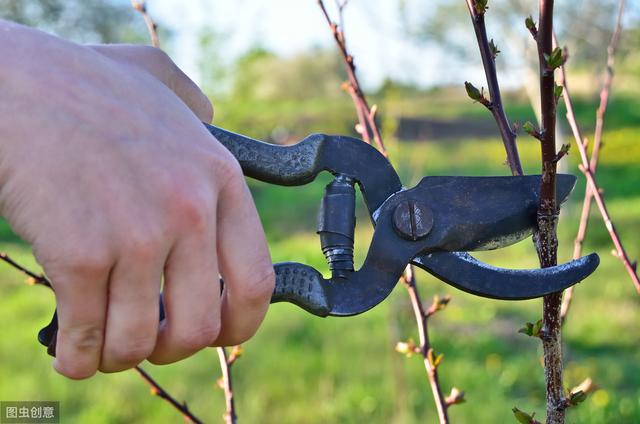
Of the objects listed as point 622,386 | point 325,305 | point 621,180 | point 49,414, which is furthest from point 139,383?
point 621,180

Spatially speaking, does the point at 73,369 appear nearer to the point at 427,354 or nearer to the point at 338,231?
the point at 338,231

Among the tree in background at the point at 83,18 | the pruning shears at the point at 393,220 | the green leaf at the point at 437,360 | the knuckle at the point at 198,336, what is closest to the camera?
the knuckle at the point at 198,336

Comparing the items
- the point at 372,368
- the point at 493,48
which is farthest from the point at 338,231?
the point at 372,368

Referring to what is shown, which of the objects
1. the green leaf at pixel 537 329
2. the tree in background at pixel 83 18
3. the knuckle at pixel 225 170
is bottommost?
the green leaf at pixel 537 329

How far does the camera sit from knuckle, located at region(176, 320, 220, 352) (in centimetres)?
93

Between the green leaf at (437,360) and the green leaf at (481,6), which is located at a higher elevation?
the green leaf at (481,6)

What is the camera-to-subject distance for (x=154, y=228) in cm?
83

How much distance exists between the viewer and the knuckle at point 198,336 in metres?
0.93

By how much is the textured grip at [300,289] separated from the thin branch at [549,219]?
0.33m

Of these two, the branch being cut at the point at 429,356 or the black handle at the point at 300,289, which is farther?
the branch being cut at the point at 429,356

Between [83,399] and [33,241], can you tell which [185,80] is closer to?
[33,241]

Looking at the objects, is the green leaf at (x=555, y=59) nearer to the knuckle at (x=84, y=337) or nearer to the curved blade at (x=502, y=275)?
the curved blade at (x=502, y=275)

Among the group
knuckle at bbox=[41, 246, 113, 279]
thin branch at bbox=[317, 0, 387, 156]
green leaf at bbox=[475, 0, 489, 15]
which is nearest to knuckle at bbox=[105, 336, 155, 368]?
knuckle at bbox=[41, 246, 113, 279]

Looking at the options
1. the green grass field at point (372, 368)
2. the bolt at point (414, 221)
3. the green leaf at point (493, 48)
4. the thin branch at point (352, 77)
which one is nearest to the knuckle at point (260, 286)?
the bolt at point (414, 221)
